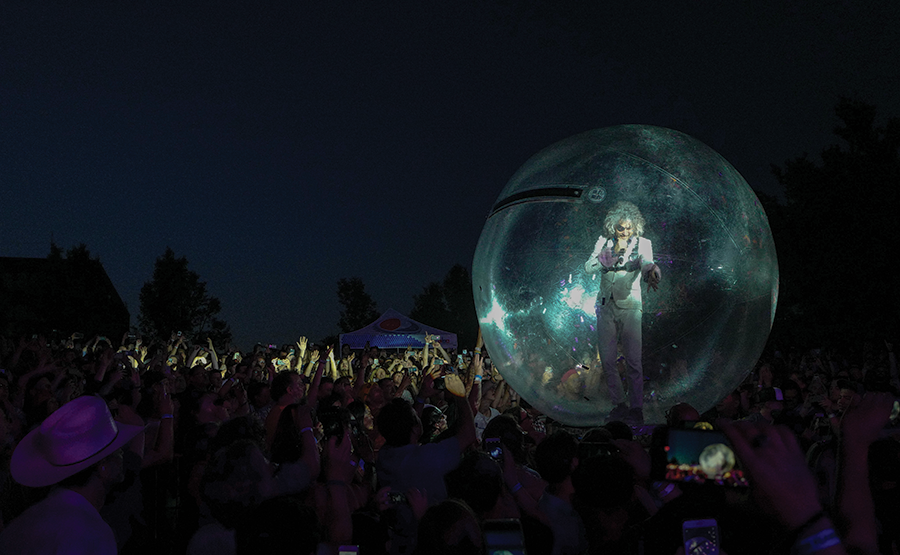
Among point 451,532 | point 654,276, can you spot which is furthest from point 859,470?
point 654,276

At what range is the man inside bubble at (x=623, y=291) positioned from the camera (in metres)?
6.27

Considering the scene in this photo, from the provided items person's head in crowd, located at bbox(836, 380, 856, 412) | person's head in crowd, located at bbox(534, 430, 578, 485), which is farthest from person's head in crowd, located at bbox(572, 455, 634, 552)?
person's head in crowd, located at bbox(836, 380, 856, 412)

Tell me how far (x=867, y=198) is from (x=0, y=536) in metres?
25.8

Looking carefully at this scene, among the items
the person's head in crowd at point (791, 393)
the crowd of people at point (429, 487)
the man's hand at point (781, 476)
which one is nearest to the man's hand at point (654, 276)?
the crowd of people at point (429, 487)

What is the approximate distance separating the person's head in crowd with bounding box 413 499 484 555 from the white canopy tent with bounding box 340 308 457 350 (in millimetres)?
25503

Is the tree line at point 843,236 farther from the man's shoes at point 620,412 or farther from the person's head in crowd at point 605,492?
the person's head in crowd at point 605,492

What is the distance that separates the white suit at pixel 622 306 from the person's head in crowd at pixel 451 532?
4010 millimetres

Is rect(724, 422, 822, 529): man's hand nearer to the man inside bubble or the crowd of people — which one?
the crowd of people

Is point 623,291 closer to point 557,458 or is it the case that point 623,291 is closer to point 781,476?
point 557,458

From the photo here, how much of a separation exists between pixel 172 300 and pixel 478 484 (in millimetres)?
52394

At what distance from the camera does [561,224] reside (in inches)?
265

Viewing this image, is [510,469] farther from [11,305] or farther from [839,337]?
[11,305]

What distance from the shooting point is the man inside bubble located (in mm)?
6274

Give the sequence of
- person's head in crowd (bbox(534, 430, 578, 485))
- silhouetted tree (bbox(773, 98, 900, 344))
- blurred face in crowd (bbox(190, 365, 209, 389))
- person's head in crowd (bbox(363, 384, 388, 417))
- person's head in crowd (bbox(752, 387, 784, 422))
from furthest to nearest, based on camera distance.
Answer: silhouetted tree (bbox(773, 98, 900, 344))
person's head in crowd (bbox(363, 384, 388, 417))
blurred face in crowd (bbox(190, 365, 209, 389))
person's head in crowd (bbox(752, 387, 784, 422))
person's head in crowd (bbox(534, 430, 578, 485))
